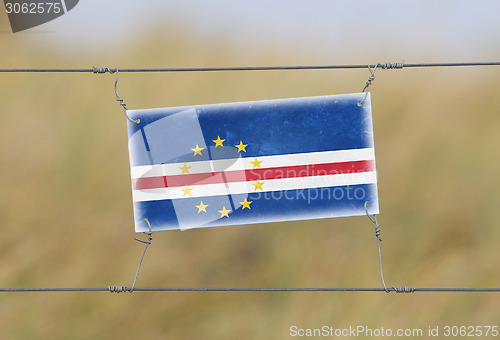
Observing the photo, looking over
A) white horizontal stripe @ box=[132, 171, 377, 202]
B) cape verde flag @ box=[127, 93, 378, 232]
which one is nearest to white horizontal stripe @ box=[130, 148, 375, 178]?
cape verde flag @ box=[127, 93, 378, 232]

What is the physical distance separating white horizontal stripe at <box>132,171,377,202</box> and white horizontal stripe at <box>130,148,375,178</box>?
0.11m

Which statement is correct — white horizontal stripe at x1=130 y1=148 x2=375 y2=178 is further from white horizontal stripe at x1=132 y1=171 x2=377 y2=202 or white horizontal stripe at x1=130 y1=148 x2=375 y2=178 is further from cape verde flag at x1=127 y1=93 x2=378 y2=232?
white horizontal stripe at x1=132 y1=171 x2=377 y2=202

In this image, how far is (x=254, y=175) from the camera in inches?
171

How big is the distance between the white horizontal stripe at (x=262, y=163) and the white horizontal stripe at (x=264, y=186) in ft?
0.36

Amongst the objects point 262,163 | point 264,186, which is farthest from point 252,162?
point 264,186

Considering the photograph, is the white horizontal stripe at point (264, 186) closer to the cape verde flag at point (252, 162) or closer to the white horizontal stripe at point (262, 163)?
the cape verde flag at point (252, 162)

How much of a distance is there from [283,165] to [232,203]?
1.54 feet

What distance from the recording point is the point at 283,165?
14.3ft

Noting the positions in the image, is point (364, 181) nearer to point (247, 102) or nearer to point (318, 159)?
point (318, 159)

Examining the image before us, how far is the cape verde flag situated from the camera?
4.31m

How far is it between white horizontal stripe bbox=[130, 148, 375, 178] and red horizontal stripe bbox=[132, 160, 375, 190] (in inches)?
1.2

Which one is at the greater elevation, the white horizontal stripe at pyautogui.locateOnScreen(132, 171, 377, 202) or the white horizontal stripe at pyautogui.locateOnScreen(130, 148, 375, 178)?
the white horizontal stripe at pyautogui.locateOnScreen(130, 148, 375, 178)

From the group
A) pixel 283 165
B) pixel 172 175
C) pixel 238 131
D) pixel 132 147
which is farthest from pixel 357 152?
pixel 132 147

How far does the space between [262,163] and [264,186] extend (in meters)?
0.17
